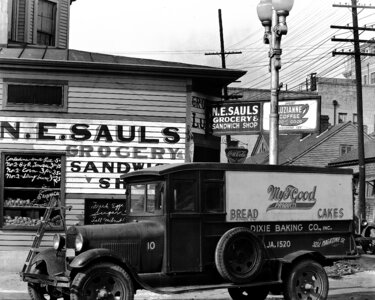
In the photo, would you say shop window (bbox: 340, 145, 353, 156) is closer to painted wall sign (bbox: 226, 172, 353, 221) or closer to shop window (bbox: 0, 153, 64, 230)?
shop window (bbox: 0, 153, 64, 230)

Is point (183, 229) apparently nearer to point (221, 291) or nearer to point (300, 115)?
point (221, 291)

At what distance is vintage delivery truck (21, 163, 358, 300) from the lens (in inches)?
322

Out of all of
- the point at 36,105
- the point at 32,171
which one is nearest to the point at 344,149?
the point at 36,105

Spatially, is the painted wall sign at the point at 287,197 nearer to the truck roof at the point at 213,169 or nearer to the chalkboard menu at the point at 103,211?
the truck roof at the point at 213,169

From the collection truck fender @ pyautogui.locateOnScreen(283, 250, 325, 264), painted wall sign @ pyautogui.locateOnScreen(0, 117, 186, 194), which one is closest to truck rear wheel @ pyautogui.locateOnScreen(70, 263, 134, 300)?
truck fender @ pyautogui.locateOnScreen(283, 250, 325, 264)

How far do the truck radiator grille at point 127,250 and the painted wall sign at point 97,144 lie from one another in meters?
5.90

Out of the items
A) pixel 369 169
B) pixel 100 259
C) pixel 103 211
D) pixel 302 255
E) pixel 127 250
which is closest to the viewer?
pixel 100 259

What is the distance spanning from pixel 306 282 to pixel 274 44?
16.2 ft

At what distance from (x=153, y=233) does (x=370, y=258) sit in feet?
29.1

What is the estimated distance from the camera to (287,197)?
938 cm

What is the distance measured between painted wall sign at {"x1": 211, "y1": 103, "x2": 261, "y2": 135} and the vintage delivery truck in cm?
592

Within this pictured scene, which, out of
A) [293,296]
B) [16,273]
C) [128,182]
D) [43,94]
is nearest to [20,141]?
[43,94]

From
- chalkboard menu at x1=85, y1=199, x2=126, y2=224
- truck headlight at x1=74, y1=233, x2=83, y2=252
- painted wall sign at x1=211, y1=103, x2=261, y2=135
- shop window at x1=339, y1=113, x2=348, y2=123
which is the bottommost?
truck headlight at x1=74, y1=233, x2=83, y2=252

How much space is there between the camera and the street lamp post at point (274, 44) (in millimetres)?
11750
